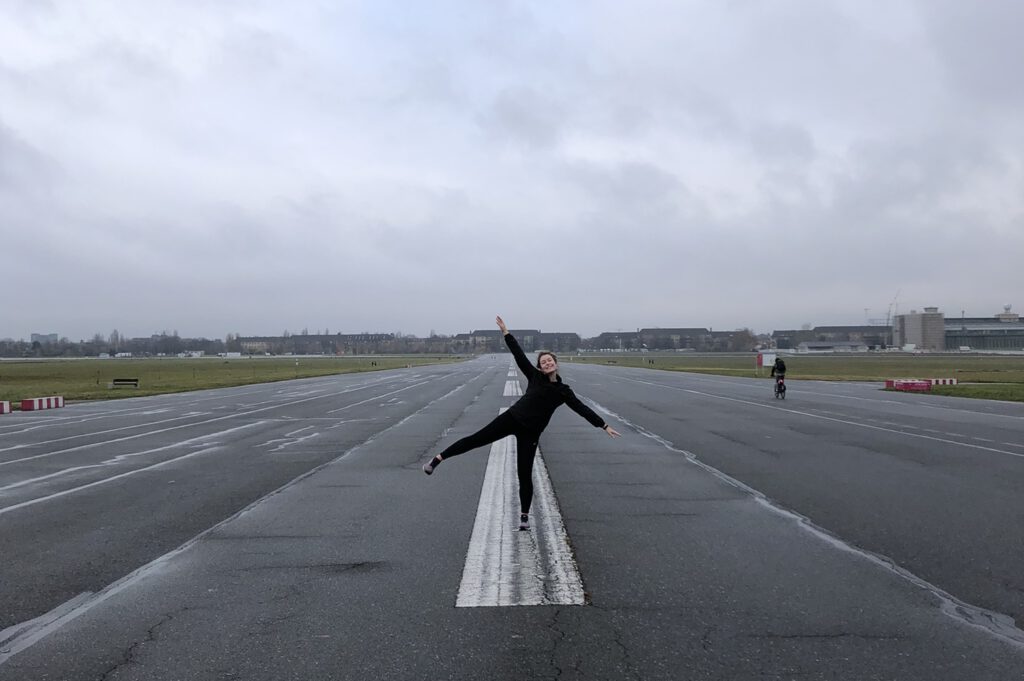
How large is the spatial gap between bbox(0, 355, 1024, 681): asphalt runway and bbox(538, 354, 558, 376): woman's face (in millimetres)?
1582

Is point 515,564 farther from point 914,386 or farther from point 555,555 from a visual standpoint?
point 914,386

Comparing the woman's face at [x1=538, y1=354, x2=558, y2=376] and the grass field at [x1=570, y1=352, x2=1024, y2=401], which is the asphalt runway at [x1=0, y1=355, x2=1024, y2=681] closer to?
the woman's face at [x1=538, y1=354, x2=558, y2=376]

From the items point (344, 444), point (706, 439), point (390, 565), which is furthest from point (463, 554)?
point (706, 439)

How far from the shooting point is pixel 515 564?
6.71 meters

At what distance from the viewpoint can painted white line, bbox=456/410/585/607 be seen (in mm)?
5809

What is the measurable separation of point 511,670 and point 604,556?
2652 millimetres

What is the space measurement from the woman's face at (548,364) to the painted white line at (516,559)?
158cm

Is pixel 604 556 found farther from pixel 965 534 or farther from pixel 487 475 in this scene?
pixel 487 475

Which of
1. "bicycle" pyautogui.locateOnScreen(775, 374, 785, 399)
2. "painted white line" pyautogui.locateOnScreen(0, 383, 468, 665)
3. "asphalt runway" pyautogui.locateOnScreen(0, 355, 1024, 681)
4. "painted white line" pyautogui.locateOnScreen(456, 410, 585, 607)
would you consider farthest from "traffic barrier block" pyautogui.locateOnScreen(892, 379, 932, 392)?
"painted white line" pyautogui.locateOnScreen(0, 383, 468, 665)

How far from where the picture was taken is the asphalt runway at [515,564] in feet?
15.4

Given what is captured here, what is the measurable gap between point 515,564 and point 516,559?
0.53 feet

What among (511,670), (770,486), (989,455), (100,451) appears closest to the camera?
(511,670)

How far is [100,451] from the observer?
51.7ft

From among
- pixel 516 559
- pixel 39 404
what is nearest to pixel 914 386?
pixel 516 559
